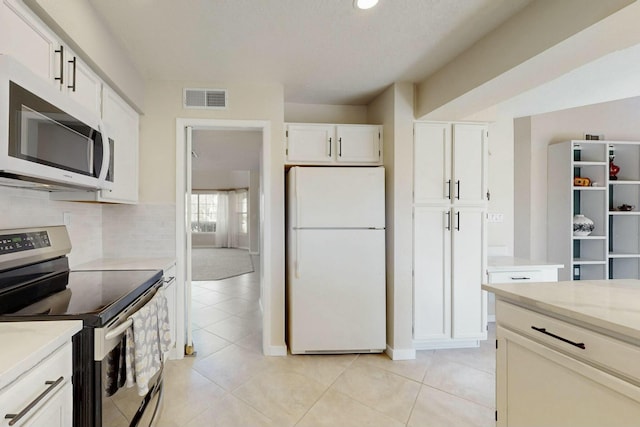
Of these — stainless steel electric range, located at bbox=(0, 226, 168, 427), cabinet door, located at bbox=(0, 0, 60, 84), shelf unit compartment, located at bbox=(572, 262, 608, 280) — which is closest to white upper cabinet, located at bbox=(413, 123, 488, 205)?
shelf unit compartment, located at bbox=(572, 262, 608, 280)

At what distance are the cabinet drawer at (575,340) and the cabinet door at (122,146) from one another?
239cm

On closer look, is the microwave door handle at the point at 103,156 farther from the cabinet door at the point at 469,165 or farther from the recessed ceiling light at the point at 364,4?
the cabinet door at the point at 469,165

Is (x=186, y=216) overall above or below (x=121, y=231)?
above

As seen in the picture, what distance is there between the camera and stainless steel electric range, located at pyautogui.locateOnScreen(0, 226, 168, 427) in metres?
1.09

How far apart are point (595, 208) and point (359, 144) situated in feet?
10.0

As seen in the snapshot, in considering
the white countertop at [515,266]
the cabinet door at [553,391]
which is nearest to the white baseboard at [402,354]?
the white countertop at [515,266]

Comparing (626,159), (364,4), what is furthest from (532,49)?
(626,159)

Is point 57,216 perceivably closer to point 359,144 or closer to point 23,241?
point 23,241

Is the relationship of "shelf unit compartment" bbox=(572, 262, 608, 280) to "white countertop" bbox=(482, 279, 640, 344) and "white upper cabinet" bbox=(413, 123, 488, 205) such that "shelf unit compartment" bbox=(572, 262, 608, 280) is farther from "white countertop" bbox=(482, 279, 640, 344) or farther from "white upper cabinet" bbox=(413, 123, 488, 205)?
"white countertop" bbox=(482, 279, 640, 344)

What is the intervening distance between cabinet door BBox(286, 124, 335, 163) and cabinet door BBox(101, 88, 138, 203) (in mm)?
1240

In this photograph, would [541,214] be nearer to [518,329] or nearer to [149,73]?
[518,329]

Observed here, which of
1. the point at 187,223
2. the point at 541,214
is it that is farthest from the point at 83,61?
the point at 541,214

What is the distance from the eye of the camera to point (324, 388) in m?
2.24

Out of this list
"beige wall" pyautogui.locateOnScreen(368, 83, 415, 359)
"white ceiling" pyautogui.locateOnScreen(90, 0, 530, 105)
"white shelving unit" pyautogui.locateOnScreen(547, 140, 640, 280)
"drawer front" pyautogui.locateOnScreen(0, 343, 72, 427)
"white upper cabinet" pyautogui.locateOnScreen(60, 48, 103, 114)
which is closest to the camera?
"drawer front" pyautogui.locateOnScreen(0, 343, 72, 427)
